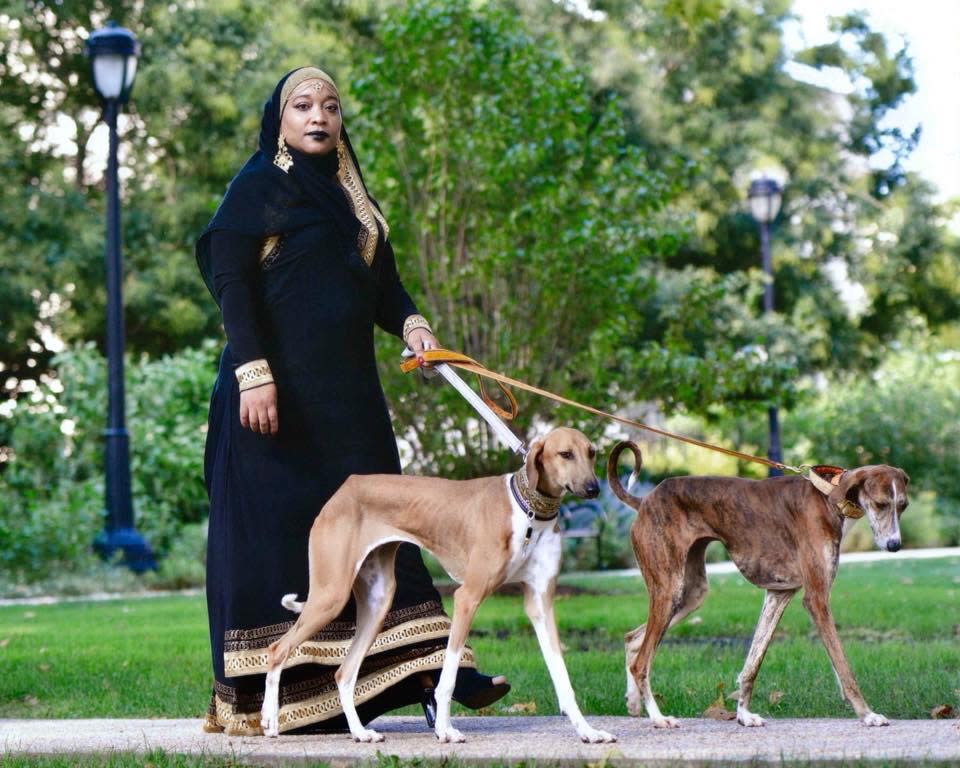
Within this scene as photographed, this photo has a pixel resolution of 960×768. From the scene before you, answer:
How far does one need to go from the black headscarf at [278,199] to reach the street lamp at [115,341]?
10.4 m

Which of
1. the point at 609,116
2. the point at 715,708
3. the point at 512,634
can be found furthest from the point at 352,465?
the point at 609,116

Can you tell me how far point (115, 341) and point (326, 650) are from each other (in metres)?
11.0

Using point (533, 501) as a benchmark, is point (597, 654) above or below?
below

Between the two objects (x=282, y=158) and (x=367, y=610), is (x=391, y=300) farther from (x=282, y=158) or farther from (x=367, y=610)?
(x=367, y=610)

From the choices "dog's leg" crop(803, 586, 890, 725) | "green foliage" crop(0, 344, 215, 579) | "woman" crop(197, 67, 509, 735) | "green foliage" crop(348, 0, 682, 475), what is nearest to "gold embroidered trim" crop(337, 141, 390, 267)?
"woman" crop(197, 67, 509, 735)

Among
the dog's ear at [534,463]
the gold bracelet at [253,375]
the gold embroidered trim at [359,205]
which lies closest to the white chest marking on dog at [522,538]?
the dog's ear at [534,463]

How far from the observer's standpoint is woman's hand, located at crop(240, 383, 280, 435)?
534cm

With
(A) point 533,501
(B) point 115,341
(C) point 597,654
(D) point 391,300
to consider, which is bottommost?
(C) point 597,654

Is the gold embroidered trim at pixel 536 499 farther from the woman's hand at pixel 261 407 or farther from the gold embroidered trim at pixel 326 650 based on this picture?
the woman's hand at pixel 261 407

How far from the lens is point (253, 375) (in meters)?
5.37

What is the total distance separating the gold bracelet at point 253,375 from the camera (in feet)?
17.6

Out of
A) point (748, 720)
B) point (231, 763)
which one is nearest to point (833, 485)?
point (748, 720)

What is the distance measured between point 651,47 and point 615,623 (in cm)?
2255

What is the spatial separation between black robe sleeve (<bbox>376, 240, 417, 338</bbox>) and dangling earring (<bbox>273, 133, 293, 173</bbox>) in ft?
1.72
